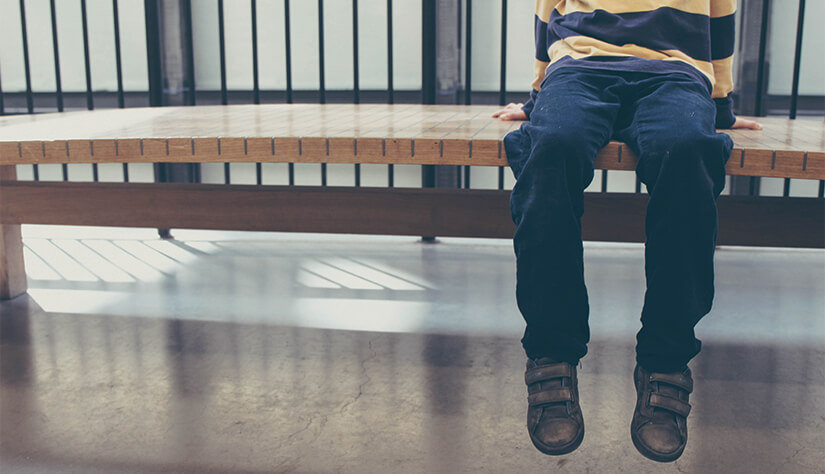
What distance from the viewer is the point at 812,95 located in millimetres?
5410

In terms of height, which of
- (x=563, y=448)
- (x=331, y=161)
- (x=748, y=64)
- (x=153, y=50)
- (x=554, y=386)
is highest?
(x=153, y=50)

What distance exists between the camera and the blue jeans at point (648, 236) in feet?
4.85

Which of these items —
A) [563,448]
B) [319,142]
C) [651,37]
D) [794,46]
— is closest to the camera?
[563,448]

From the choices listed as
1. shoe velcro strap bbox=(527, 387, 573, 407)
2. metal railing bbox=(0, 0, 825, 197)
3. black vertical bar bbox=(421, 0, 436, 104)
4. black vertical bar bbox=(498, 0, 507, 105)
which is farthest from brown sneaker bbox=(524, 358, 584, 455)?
black vertical bar bbox=(421, 0, 436, 104)

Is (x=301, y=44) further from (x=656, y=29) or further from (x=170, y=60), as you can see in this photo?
(x=656, y=29)

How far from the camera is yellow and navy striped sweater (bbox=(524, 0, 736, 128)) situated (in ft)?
6.19

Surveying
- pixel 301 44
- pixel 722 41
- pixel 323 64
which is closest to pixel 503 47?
pixel 323 64

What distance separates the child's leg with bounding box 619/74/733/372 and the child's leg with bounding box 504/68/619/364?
15cm

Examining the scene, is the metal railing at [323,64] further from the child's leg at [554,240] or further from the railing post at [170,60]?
the child's leg at [554,240]

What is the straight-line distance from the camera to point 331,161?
6.75 feet

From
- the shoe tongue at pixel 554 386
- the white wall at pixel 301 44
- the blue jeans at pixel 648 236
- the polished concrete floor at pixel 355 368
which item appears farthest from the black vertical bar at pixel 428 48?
the shoe tongue at pixel 554 386

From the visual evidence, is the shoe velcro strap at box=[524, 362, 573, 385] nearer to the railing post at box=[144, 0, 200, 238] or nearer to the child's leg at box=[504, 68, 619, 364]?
the child's leg at box=[504, 68, 619, 364]

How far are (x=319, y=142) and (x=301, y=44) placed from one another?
4110 millimetres

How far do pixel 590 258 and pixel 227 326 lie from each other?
6.84 ft
